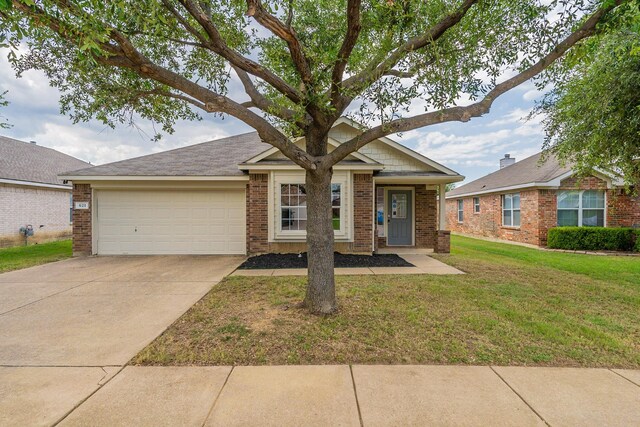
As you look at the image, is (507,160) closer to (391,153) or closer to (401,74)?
(391,153)

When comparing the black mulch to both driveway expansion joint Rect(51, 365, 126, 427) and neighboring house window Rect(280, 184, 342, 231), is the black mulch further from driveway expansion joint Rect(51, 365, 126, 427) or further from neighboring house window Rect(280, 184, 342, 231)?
driveway expansion joint Rect(51, 365, 126, 427)

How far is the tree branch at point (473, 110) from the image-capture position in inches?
156

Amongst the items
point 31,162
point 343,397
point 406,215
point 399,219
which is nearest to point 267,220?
point 399,219

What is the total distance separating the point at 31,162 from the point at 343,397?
20.1 m

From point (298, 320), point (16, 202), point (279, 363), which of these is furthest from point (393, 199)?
point (16, 202)

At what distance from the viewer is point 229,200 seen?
10.1 m

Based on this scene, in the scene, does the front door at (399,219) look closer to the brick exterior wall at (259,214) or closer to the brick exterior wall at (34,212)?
the brick exterior wall at (259,214)

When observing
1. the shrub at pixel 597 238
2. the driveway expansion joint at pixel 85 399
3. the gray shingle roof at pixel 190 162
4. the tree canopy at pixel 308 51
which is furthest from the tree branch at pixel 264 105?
the shrub at pixel 597 238

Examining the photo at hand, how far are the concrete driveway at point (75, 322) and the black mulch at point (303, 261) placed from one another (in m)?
0.81

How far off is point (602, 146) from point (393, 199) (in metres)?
6.17

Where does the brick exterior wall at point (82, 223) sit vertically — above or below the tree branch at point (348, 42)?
below

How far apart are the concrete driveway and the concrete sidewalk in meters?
0.04

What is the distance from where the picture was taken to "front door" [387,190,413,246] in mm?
11688

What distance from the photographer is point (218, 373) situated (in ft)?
9.72
